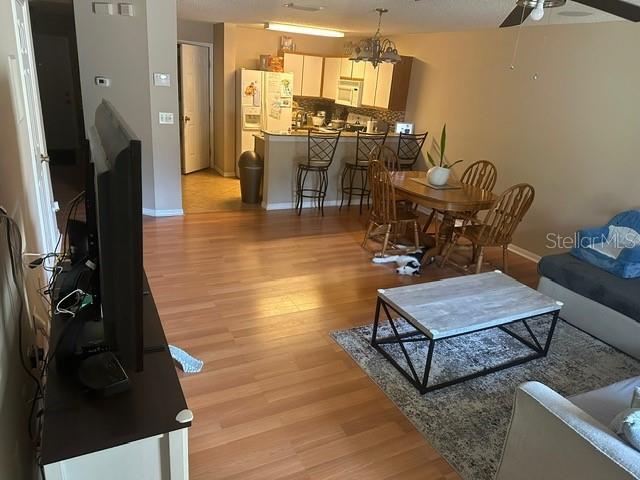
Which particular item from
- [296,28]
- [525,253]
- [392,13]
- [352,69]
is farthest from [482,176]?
[296,28]

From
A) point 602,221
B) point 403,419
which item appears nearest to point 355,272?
point 403,419

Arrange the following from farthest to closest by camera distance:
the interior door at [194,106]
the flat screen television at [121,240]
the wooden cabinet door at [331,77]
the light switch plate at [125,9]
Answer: the wooden cabinet door at [331,77], the interior door at [194,106], the light switch plate at [125,9], the flat screen television at [121,240]

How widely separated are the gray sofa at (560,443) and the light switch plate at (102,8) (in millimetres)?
4742

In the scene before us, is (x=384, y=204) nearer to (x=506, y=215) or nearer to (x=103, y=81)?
(x=506, y=215)

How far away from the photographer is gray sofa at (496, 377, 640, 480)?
131cm

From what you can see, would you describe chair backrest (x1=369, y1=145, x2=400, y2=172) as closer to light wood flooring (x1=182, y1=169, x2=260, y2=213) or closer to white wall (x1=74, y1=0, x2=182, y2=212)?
light wood flooring (x1=182, y1=169, x2=260, y2=213)

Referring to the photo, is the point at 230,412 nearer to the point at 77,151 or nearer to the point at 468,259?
the point at 468,259

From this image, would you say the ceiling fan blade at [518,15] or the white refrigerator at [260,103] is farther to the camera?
the white refrigerator at [260,103]

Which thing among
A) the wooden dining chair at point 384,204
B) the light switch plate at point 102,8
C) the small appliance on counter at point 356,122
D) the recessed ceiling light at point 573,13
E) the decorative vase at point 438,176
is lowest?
the wooden dining chair at point 384,204

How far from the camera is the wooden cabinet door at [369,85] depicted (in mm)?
6395

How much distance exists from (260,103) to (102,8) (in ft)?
9.28

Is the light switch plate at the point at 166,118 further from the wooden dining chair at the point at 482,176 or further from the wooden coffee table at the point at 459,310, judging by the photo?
the wooden coffee table at the point at 459,310

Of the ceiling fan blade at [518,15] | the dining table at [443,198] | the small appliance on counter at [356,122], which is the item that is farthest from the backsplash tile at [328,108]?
the ceiling fan blade at [518,15]

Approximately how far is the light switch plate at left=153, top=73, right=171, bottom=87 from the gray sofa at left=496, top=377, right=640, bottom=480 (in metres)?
4.40
